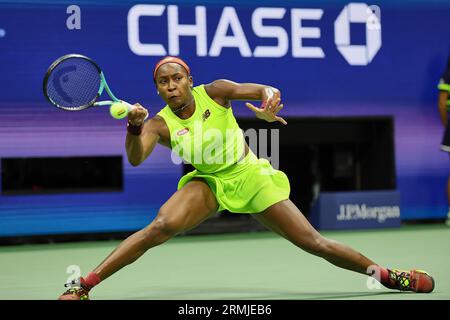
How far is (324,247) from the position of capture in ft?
17.2

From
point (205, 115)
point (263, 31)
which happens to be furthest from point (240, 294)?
point (263, 31)

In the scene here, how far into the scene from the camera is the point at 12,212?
9.31 metres

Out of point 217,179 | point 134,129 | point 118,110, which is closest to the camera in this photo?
point 118,110

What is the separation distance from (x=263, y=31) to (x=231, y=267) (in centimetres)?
375

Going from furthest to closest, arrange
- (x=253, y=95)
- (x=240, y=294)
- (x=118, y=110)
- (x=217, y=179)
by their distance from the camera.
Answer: (x=240, y=294) → (x=217, y=179) → (x=253, y=95) → (x=118, y=110)

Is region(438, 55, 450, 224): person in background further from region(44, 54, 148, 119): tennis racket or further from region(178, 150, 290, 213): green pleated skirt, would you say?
region(44, 54, 148, 119): tennis racket

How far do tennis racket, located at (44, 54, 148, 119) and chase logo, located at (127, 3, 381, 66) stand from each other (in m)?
4.31

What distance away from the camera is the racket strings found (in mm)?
5223

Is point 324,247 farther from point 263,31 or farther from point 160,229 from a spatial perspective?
point 263,31

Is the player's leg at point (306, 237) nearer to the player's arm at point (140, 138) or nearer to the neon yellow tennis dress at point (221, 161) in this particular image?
the neon yellow tennis dress at point (221, 161)

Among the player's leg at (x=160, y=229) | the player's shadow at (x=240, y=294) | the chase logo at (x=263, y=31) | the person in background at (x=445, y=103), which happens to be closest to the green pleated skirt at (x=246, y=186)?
the player's leg at (x=160, y=229)

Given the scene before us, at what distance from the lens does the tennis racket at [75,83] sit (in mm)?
5207

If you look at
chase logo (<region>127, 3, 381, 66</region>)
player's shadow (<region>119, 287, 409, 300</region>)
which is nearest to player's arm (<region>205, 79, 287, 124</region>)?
player's shadow (<region>119, 287, 409, 300</region>)

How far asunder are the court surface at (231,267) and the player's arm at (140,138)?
105 centimetres
